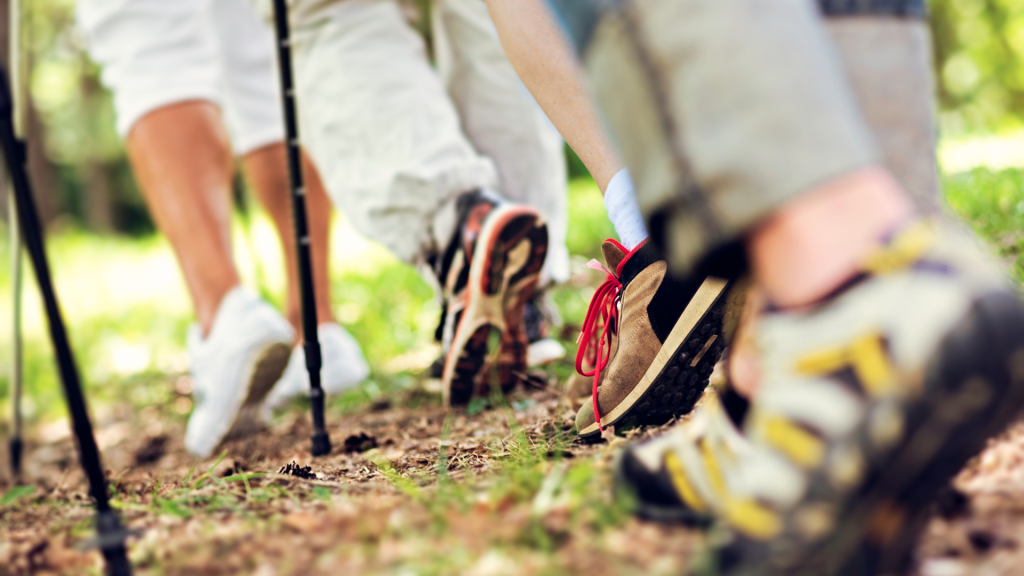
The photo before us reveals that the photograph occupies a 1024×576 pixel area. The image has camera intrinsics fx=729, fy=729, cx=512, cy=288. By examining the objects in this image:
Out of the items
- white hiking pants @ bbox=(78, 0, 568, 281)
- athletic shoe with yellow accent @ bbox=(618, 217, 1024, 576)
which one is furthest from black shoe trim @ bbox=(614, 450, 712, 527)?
white hiking pants @ bbox=(78, 0, 568, 281)

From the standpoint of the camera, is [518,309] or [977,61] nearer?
[518,309]

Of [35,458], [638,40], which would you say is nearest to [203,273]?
[35,458]

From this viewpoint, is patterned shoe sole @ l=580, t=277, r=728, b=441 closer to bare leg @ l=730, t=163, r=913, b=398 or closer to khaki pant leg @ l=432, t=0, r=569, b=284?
bare leg @ l=730, t=163, r=913, b=398

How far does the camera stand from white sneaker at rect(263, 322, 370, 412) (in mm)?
2482

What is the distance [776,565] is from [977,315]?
0.27m

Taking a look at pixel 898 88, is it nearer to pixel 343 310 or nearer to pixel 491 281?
pixel 491 281

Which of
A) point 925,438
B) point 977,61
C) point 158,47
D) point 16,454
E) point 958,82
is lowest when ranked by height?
point 16,454

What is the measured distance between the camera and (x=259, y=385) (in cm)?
199

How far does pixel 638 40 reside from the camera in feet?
2.35

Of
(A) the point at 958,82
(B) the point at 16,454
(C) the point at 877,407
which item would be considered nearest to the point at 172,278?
(B) the point at 16,454

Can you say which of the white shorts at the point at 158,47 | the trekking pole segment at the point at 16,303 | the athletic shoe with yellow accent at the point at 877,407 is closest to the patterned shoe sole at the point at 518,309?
the athletic shoe with yellow accent at the point at 877,407

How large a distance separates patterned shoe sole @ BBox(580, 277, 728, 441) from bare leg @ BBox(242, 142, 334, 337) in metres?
1.59

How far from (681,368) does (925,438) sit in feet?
2.09

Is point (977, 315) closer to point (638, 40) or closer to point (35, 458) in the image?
point (638, 40)
